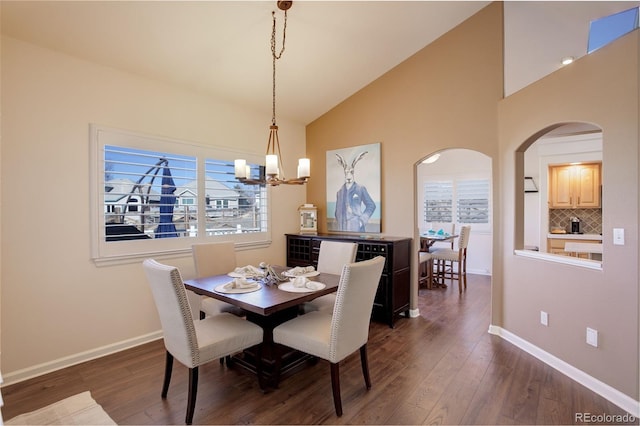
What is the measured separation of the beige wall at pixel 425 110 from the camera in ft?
11.9

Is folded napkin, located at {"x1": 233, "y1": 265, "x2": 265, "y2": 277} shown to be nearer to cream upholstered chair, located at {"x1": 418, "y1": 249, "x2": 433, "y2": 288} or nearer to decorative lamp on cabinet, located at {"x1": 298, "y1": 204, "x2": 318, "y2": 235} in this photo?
decorative lamp on cabinet, located at {"x1": 298, "y1": 204, "x2": 318, "y2": 235}

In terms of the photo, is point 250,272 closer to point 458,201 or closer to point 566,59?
point 566,59

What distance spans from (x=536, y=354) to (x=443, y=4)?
362 cm

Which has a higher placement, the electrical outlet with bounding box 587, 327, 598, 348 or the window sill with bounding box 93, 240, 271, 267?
the window sill with bounding box 93, 240, 271, 267

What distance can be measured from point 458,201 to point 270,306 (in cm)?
585

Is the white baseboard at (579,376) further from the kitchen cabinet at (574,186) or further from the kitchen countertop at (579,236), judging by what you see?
the kitchen cabinet at (574,186)

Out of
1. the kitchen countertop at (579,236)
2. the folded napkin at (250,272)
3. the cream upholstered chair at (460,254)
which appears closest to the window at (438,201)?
the cream upholstered chair at (460,254)

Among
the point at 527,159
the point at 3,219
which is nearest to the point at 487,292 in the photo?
the point at 527,159

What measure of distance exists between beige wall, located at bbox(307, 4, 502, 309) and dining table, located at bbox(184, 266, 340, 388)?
185 centimetres

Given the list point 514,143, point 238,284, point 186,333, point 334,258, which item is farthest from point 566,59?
point 186,333

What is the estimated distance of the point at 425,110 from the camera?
4078 millimetres

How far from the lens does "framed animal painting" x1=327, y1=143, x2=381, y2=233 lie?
4508 millimetres

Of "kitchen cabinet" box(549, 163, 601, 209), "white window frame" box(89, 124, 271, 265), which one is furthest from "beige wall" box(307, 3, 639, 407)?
"kitchen cabinet" box(549, 163, 601, 209)

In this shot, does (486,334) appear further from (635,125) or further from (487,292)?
(635,125)
